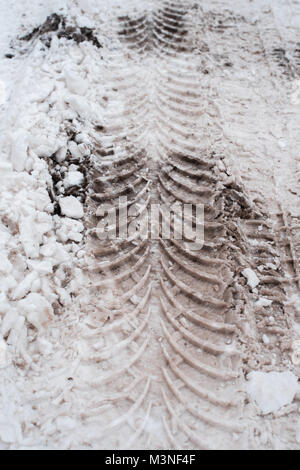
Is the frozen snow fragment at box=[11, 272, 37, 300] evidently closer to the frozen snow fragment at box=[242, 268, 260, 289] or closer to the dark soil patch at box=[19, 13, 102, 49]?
the frozen snow fragment at box=[242, 268, 260, 289]

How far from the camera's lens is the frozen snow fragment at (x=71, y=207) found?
1.97 metres

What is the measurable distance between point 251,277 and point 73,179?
1.12 meters

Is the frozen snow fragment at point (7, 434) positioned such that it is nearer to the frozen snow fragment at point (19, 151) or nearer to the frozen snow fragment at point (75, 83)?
the frozen snow fragment at point (19, 151)

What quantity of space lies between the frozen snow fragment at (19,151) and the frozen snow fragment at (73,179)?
250mm

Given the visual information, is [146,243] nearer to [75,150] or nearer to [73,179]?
[73,179]

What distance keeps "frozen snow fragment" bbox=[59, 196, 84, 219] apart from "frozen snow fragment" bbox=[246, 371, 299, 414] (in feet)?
3.84

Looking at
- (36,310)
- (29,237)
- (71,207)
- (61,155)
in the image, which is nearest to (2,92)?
(61,155)

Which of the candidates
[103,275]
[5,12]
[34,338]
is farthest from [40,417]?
[5,12]

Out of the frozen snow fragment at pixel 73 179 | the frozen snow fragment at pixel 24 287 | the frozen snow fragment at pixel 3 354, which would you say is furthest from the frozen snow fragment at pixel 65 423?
the frozen snow fragment at pixel 73 179

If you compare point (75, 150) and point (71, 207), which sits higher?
point (75, 150)

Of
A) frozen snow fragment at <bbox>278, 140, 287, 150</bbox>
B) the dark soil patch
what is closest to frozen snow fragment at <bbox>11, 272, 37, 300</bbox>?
frozen snow fragment at <bbox>278, 140, 287, 150</bbox>

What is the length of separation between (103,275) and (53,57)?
1.78 meters

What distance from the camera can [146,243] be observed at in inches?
77.4

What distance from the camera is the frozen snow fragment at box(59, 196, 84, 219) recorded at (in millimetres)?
1970
